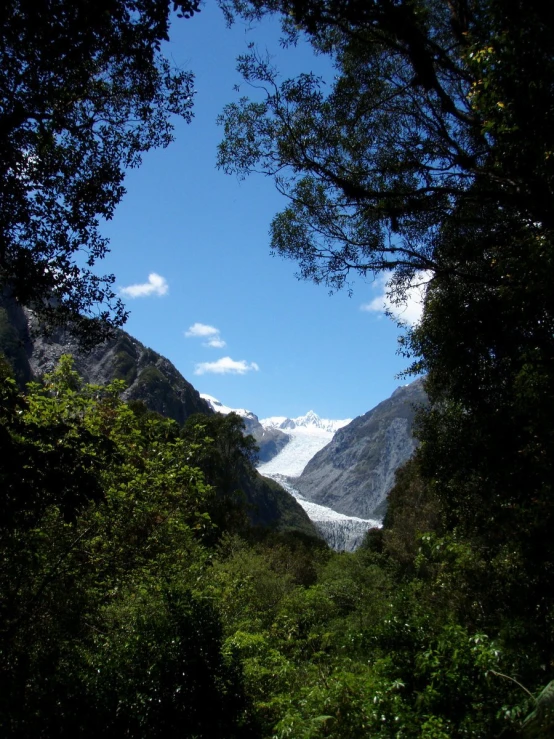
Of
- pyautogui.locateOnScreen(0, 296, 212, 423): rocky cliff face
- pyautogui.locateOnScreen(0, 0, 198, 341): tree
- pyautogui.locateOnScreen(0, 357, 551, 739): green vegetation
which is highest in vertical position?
pyautogui.locateOnScreen(0, 296, 212, 423): rocky cliff face

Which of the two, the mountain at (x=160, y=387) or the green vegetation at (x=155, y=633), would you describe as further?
the mountain at (x=160, y=387)

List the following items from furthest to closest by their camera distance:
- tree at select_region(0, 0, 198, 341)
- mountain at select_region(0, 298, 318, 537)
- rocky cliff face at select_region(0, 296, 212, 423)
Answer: mountain at select_region(0, 298, 318, 537), rocky cliff face at select_region(0, 296, 212, 423), tree at select_region(0, 0, 198, 341)

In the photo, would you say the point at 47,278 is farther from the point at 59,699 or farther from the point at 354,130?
the point at 354,130

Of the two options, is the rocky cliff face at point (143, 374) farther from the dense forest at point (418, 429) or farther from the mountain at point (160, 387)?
the dense forest at point (418, 429)

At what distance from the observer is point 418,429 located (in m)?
9.68

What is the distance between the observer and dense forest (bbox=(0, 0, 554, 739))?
4.39 metres

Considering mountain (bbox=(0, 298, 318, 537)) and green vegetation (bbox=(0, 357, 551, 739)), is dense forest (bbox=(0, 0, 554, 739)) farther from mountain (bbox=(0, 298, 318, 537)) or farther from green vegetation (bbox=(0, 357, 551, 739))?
mountain (bbox=(0, 298, 318, 537))

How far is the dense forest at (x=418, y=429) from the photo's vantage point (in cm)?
439

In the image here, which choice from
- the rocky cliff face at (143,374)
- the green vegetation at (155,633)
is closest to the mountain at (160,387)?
the rocky cliff face at (143,374)

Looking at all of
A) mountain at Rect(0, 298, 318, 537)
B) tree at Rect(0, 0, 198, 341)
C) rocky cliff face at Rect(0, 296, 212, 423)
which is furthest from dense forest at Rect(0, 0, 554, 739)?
mountain at Rect(0, 298, 318, 537)

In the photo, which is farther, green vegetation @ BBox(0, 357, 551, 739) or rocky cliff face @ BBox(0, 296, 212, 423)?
rocky cliff face @ BBox(0, 296, 212, 423)

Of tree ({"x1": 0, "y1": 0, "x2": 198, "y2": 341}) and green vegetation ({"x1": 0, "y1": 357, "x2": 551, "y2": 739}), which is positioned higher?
tree ({"x1": 0, "y1": 0, "x2": 198, "y2": 341})

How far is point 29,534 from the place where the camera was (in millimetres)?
5316

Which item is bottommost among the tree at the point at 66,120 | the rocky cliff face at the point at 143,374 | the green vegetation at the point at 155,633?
the green vegetation at the point at 155,633
